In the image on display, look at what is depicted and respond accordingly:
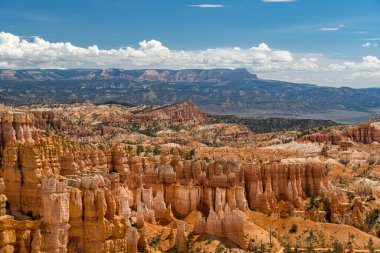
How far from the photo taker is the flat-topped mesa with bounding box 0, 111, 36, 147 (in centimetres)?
4566

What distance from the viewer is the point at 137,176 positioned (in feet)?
207

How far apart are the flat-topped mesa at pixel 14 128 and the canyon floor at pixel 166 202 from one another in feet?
0.26

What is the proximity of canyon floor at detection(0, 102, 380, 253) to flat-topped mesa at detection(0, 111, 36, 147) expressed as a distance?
0.26ft

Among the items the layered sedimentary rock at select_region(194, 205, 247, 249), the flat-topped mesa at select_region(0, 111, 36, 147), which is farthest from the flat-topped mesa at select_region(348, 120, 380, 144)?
the flat-topped mesa at select_region(0, 111, 36, 147)

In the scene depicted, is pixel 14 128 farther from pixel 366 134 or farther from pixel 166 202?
pixel 366 134

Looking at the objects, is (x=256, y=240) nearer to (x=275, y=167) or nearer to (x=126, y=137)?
(x=275, y=167)

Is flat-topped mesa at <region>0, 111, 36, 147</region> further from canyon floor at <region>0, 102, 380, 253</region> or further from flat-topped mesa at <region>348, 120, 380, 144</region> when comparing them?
flat-topped mesa at <region>348, 120, 380, 144</region>

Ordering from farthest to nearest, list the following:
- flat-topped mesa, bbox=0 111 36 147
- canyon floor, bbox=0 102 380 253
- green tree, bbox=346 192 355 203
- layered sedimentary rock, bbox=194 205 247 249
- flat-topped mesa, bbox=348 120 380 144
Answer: flat-topped mesa, bbox=348 120 380 144, green tree, bbox=346 192 355 203, layered sedimentary rock, bbox=194 205 247 249, flat-topped mesa, bbox=0 111 36 147, canyon floor, bbox=0 102 380 253

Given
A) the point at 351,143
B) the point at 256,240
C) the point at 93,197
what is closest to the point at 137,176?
the point at 256,240

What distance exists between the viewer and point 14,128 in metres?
46.6

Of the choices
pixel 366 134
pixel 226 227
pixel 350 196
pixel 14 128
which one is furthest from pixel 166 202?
pixel 366 134

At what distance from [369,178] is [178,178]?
140 ft

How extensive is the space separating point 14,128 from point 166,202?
2186 cm

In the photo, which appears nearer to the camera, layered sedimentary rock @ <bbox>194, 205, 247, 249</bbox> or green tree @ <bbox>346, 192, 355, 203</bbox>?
layered sedimentary rock @ <bbox>194, 205, 247, 249</bbox>
